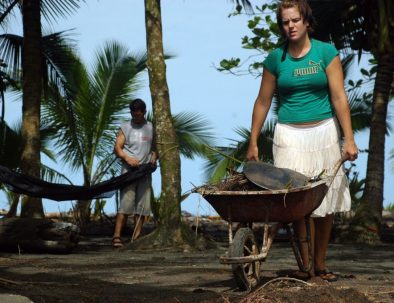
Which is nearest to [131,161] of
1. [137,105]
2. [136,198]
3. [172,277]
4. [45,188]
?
[136,198]

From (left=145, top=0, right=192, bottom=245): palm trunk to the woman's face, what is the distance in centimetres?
516

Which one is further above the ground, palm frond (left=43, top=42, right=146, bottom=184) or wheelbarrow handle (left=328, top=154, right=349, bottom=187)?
palm frond (left=43, top=42, right=146, bottom=184)

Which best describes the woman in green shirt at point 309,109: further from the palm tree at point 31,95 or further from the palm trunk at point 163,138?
the palm tree at point 31,95

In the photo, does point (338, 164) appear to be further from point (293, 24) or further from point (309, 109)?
point (293, 24)

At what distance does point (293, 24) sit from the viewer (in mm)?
7207

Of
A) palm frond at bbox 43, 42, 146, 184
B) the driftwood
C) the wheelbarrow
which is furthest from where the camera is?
palm frond at bbox 43, 42, 146, 184

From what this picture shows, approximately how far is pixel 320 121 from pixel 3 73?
9.10 meters

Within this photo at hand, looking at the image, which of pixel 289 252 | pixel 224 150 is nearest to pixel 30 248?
pixel 289 252

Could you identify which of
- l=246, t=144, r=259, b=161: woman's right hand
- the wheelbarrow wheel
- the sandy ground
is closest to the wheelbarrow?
the wheelbarrow wheel

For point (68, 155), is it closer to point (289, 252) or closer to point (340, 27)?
point (340, 27)

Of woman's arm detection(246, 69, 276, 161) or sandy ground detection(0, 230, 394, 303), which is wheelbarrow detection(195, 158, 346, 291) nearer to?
sandy ground detection(0, 230, 394, 303)

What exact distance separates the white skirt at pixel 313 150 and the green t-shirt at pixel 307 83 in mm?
81

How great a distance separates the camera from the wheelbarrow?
657 cm

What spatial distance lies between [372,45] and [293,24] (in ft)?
29.9
